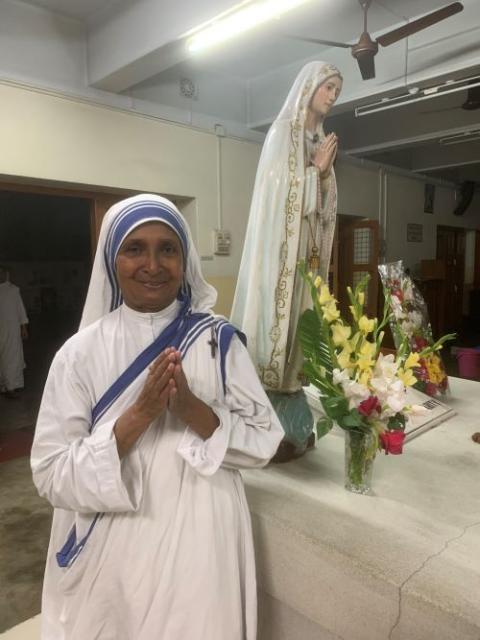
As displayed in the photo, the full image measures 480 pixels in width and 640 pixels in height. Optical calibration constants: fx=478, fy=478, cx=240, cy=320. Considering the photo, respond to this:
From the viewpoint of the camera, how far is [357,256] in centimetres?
564

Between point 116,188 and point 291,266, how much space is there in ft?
8.49

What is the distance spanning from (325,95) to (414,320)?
105 centimetres

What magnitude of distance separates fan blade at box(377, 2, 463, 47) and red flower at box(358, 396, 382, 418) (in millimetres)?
2304

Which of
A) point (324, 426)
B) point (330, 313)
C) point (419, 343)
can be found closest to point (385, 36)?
point (419, 343)

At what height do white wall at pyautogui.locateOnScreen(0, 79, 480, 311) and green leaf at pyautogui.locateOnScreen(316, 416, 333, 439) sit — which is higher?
white wall at pyautogui.locateOnScreen(0, 79, 480, 311)

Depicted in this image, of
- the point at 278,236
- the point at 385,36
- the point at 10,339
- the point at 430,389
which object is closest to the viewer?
the point at 278,236

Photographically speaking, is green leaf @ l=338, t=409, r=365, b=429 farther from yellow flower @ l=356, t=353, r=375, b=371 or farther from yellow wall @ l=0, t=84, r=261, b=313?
yellow wall @ l=0, t=84, r=261, b=313

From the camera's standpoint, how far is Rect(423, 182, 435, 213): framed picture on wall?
22.6 ft

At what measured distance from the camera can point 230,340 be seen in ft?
3.24

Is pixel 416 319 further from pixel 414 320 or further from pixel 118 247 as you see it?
pixel 118 247

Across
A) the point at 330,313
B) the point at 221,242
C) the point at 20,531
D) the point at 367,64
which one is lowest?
the point at 20,531

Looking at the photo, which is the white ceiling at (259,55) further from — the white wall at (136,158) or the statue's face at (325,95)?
the statue's face at (325,95)

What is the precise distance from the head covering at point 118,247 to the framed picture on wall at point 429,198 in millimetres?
6656

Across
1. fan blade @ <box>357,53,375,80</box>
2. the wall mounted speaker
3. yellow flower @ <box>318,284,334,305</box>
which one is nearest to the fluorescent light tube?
fan blade @ <box>357,53,375,80</box>
